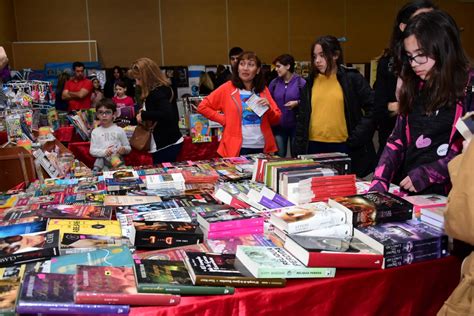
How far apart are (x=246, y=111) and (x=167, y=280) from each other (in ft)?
8.04

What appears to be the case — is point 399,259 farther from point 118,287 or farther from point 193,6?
point 193,6

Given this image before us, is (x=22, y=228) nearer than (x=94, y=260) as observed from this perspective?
No

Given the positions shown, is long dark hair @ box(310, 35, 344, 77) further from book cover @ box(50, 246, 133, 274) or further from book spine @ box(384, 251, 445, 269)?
book cover @ box(50, 246, 133, 274)

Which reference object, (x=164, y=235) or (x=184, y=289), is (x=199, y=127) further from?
(x=184, y=289)

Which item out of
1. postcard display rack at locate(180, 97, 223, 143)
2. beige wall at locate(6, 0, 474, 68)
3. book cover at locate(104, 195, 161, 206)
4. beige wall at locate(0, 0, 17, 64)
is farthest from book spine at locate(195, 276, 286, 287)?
beige wall at locate(6, 0, 474, 68)

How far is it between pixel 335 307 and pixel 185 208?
802 millimetres

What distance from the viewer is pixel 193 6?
9.46 m

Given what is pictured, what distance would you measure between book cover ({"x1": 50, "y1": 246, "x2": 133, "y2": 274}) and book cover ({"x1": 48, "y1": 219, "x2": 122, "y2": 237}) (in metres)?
0.17

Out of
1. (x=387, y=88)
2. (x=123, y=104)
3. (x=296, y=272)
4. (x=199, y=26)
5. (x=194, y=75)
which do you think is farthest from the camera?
(x=199, y=26)

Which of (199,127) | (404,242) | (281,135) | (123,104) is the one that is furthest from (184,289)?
(123,104)

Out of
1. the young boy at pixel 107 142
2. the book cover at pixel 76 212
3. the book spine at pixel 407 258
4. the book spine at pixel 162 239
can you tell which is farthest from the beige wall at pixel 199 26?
the book spine at pixel 407 258

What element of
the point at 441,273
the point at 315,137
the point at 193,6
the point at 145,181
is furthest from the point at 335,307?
the point at 193,6

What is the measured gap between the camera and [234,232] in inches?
67.5

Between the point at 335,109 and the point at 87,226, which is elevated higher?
the point at 335,109
